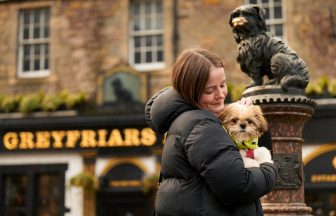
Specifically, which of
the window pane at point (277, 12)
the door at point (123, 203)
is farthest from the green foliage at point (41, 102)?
the window pane at point (277, 12)

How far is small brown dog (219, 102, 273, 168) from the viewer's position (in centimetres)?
276

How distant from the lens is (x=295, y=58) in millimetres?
4992

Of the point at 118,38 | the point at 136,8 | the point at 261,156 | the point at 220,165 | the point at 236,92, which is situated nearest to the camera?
the point at 220,165

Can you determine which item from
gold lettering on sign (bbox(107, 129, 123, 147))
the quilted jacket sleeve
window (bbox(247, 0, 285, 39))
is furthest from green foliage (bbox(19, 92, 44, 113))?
the quilted jacket sleeve

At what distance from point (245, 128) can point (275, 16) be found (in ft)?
35.0

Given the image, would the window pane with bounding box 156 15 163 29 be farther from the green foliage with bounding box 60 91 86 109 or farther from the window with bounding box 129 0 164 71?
the green foliage with bounding box 60 91 86 109

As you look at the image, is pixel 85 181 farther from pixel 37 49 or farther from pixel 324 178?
pixel 324 178

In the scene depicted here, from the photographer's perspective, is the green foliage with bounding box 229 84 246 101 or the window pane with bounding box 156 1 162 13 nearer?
the green foliage with bounding box 229 84 246 101

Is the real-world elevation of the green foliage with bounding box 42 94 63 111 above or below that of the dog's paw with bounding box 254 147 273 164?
below

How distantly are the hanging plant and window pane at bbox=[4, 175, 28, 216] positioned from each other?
5.33 feet

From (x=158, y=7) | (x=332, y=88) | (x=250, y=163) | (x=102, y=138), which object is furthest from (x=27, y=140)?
(x=250, y=163)

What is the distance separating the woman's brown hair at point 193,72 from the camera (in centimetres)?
247

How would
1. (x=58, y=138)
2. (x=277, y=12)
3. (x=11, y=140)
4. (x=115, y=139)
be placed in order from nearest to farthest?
(x=277, y=12)
(x=115, y=139)
(x=58, y=138)
(x=11, y=140)

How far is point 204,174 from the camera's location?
232cm
